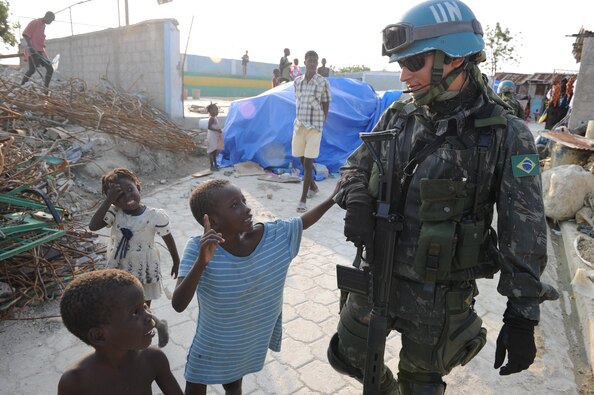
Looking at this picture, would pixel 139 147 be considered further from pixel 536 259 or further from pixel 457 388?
pixel 536 259

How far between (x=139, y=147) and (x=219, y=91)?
2025cm

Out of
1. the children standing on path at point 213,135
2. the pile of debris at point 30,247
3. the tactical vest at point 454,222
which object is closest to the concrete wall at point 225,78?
the children standing on path at point 213,135

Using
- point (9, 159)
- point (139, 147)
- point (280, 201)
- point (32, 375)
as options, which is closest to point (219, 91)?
point (139, 147)

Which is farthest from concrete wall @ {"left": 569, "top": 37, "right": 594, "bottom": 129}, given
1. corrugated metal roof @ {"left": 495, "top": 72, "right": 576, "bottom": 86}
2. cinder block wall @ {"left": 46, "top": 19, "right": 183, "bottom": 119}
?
corrugated metal roof @ {"left": 495, "top": 72, "right": 576, "bottom": 86}

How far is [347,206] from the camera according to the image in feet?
5.70

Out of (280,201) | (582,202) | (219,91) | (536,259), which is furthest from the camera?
(219,91)

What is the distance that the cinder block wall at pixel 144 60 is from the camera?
9.34m

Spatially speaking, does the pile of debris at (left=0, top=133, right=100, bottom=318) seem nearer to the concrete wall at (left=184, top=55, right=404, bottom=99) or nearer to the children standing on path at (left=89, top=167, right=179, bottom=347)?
the children standing on path at (left=89, top=167, right=179, bottom=347)

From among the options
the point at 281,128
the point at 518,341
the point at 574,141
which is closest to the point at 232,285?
the point at 518,341

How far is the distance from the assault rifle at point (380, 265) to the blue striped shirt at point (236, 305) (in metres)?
0.37

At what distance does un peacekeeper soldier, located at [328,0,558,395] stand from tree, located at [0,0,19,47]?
2337cm

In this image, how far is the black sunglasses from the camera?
1674mm

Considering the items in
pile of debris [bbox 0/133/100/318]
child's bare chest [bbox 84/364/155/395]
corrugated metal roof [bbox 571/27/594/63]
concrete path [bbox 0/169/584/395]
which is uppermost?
corrugated metal roof [bbox 571/27/594/63]

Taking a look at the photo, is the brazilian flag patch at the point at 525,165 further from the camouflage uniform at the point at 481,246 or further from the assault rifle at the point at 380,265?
the assault rifle at the point at 380,265
